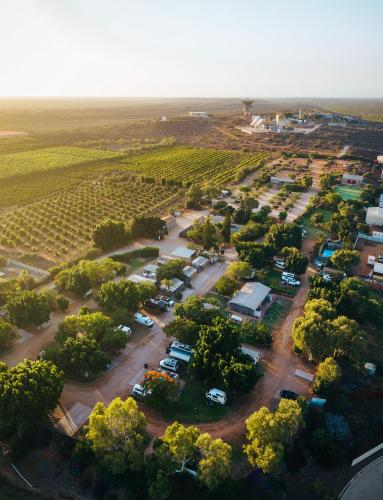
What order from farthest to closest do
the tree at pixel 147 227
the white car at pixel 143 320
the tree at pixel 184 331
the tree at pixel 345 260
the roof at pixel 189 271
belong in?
the tree at pixel 147 227, the tree at pixel 345 260, the roof at pixel 189 271, the white car at pixel 143 320, the tree at pixel 184 331

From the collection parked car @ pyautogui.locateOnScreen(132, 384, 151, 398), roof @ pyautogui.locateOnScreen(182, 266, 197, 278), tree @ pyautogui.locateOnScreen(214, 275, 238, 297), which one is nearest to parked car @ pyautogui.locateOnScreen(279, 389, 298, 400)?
parked car @ pyautogui.locateOnScreen(132, 384, 151, 398)

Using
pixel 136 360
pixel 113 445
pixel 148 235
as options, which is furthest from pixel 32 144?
pixel 113 445

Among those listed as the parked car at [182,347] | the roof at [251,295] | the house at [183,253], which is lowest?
the parked car at [182,347]

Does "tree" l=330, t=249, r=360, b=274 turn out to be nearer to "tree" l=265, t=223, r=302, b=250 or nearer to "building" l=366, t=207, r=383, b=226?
"tree" l=265, t=223, r=302, b=250

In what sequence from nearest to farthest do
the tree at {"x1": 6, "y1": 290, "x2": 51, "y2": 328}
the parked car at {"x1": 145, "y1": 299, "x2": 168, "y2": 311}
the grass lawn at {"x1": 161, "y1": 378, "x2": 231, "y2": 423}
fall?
1. the grass lawn at {"x1": 161, "y1": 378, "x2": 231, "y2": 423}
2. the tree at {"x1": 6, "y1": 290, "x2": 51, "y2": 328}
3. the parked car at {"x1": 145, "y1": 299, "x2": 168, "y2": 311}

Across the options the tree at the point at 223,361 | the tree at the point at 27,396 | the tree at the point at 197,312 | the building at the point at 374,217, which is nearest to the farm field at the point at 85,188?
the tree at the point at 197,312

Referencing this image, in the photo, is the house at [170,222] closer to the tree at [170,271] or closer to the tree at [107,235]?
the tree at [107,235]
